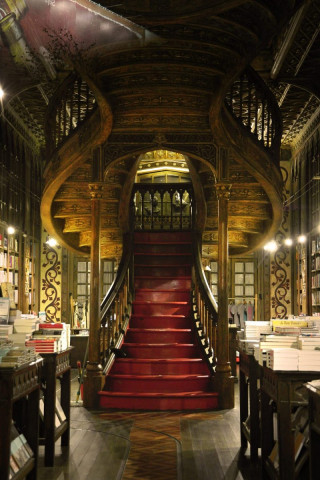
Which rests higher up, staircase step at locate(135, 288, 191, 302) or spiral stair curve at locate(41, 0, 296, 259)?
spiral stair curve at locate(41, 0, 296, 259)

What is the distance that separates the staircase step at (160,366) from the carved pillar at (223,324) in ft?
1.53

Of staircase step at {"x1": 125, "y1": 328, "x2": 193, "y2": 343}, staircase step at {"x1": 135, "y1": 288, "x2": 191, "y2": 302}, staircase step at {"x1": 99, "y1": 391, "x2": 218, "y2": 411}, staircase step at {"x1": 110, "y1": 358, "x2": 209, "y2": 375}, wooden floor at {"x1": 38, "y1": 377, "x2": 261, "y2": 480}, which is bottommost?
wooden floor at {"x1": 38, "y1": 377, "x2": 261, "y2": 480}

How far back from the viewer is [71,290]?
49.0 feet

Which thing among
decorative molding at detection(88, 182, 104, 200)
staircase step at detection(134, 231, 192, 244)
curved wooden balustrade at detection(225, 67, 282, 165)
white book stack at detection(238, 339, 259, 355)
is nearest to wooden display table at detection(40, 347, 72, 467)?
white book stack at detection(238, 339, 259, 355)

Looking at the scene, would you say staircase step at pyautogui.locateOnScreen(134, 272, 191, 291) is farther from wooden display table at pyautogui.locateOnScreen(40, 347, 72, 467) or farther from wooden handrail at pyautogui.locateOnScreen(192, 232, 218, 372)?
wooden display table at pyautogui.locateOnScreen(40, 347, 72, 467)

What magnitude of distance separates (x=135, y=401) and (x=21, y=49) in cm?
501

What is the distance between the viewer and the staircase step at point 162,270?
10.7m

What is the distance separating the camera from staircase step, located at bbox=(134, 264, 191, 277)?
1066 centimetres

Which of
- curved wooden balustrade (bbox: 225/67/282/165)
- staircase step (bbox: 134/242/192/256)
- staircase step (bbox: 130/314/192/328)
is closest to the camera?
curved wooden balustrade (bbox: 225/67/282/165)

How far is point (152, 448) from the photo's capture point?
5707 millimetres

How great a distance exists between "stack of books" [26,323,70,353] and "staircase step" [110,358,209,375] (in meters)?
2.77

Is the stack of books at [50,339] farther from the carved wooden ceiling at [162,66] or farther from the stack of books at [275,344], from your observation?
the carved wooden ceiling at [162,66]

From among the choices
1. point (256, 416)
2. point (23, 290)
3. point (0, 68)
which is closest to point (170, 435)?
point (256, 416)

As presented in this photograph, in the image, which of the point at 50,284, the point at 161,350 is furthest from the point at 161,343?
the point at 50,284
